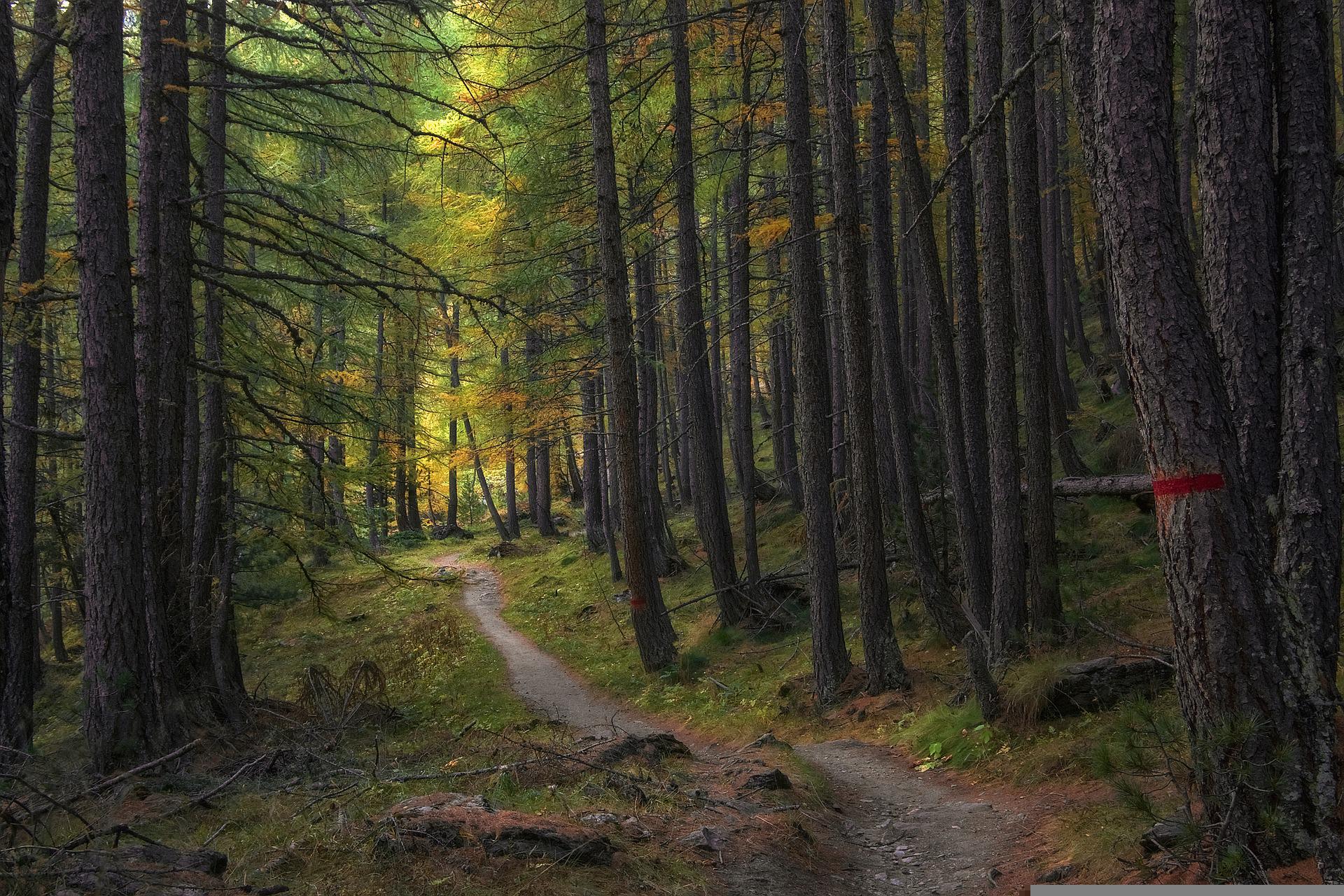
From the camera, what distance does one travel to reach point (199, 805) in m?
6.53

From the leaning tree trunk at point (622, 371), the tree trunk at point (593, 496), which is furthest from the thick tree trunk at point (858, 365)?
the tree trunk at point (593, 496)

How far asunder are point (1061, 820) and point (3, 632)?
6023 millimetres

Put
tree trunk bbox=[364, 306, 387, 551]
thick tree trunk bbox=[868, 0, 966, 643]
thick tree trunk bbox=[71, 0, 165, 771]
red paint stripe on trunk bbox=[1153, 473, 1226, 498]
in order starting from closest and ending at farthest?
1. red paint stripe on trunk bbox=[1153, 473, 1226, 498]
2. thick tree trunk bbox=[71, 0, 165, 771]
3. thick tree trunk bbox=[868, 0, 966, 643]
4. tree trunk bbox=[364, 306, 387, 551]

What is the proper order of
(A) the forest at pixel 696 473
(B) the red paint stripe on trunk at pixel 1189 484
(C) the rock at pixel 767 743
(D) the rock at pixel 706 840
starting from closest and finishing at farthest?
(B) the red paint stripe on trunk at pixel 1189 484 → (A) the forest at pixel 696 473 → (D) the rock at pixel 706 840 → (C) the rock at pixel 767 743

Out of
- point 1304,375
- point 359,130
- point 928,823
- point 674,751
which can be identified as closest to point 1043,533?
point 928,823

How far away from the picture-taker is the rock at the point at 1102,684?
735 cm

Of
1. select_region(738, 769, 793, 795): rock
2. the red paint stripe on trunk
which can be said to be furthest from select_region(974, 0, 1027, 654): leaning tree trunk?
the red paint stripe on trunk

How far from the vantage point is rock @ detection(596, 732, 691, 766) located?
22.8 ft

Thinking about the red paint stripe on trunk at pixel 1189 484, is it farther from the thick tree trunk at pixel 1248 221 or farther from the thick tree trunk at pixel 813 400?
the thick tree trunk at pixel 813 400

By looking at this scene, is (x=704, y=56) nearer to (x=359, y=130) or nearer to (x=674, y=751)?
(x=359, y=130)

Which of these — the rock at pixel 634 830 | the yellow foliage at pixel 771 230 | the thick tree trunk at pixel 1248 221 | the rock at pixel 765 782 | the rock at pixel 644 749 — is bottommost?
the rock at pixel 765 782

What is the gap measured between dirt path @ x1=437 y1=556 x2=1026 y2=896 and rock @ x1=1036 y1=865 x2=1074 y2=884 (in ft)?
1.18

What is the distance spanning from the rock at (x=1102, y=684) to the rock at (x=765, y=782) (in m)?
2.49

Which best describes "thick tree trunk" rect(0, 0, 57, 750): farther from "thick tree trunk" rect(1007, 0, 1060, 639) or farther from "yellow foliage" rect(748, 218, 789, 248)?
"thick tree trunk" rect(1007, 0, 1060, 639)
